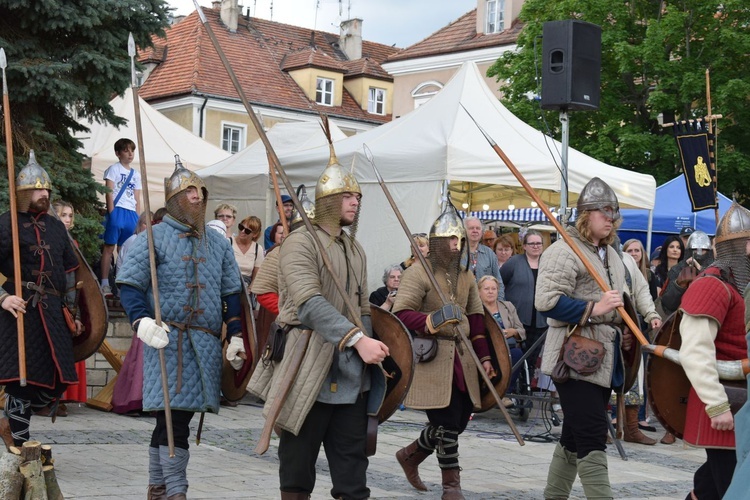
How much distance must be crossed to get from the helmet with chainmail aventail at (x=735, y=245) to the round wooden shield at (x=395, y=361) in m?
1.47

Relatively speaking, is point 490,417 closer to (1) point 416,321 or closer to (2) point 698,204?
(2) point 698,204

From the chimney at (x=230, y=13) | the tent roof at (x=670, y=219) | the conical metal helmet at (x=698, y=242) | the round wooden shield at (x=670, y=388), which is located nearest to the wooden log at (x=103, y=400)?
the conical metal helmet at (x=698, y=242)

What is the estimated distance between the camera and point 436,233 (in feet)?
24.6

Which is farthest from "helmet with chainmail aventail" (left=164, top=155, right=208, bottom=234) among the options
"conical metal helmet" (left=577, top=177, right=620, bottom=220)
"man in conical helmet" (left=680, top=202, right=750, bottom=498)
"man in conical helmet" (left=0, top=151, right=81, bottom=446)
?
"man in conical helmet" (left=680, top=202, right=750, bottom=498)

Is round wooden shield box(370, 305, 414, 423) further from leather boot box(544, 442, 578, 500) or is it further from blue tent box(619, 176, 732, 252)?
blue tent box(619, 176, 732, 252)

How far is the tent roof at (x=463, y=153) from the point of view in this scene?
1316 cm

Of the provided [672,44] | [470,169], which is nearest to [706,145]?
[470,169]

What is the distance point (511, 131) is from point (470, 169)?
1.22 meters

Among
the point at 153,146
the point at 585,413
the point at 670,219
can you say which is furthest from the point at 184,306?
the point at 670,219

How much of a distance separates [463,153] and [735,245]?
7.72m

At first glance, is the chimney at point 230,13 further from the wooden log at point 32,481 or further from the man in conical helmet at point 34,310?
the wooden log at point 32,481

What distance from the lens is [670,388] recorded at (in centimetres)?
567

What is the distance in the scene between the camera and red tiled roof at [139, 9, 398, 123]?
40.6 metres

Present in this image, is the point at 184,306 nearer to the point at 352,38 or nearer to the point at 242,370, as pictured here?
the point at 242,370
